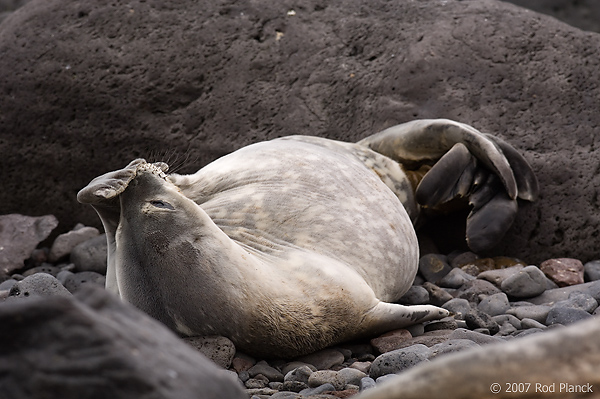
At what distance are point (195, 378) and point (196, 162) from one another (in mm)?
4069

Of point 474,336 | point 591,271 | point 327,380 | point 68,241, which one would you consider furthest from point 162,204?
point 591,271

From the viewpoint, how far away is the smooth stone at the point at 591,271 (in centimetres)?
443

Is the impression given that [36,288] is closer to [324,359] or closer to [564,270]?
[324,359]

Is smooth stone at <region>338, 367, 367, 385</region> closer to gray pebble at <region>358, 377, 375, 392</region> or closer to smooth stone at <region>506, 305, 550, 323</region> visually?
gray pebble at <region>358, 377, 375, 392</region>

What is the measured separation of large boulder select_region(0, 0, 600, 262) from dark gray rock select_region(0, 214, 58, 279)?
0.25m

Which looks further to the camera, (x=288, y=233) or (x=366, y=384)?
(x=288, y=233)

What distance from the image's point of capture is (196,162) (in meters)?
5.41

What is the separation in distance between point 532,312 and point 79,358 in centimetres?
264

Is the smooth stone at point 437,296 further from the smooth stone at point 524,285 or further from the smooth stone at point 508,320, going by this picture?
the smooth stone at point 508,320

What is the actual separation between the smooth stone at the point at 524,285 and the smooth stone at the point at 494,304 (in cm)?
15

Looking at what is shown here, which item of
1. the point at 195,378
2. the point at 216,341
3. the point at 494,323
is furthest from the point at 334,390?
the point at 195,378

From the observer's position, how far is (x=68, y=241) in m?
5.06

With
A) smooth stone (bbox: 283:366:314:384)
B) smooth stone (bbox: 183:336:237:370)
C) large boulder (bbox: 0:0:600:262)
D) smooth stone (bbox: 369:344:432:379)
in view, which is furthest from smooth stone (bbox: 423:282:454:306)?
large boulder (bbox: 0:0:600:262)

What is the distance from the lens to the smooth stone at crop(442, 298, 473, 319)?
12.1ft
